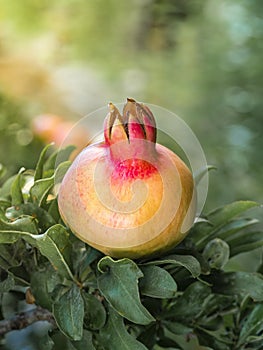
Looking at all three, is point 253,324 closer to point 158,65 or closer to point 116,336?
point 116,336

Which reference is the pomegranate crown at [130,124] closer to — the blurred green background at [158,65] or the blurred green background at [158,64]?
the blurred green background at [158,65]

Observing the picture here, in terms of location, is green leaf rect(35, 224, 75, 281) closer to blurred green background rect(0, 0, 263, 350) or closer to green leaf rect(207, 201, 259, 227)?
green leaf rect(207, 201, 259, 227)

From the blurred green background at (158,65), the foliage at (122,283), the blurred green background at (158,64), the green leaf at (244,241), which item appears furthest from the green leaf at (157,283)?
the blurred green background at (158,64)

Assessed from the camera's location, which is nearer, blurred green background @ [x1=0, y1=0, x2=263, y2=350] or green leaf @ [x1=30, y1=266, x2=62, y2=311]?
green leaf @ [x1=30, y1=266, x2=62, y2=311]

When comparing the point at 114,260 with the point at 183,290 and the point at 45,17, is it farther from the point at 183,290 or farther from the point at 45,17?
the point at 45,17

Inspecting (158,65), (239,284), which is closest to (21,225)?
(239,284)

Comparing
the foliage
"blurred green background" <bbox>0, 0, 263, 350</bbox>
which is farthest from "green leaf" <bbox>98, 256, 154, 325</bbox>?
"blurred green background" <bbox>0, 0, 263, 350</bbox>
